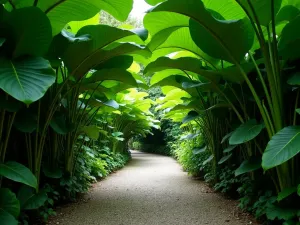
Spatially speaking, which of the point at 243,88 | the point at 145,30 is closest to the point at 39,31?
the point at 145,30

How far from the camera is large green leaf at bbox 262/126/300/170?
1.89 m

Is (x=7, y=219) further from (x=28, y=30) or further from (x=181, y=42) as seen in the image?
(x=181, y=42)

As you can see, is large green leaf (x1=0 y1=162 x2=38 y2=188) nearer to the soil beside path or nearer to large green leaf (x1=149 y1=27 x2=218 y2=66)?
the soil beside path

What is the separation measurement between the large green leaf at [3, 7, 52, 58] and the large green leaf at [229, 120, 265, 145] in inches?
68.3

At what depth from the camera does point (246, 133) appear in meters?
2.50

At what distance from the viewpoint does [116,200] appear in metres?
3.78

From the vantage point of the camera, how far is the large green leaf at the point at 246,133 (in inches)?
95.6

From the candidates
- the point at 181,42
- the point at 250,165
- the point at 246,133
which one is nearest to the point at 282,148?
the point at 246,133

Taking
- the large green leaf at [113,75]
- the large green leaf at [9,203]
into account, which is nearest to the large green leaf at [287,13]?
the large green leaf at [113,75]

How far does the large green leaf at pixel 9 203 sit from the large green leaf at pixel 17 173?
158mm

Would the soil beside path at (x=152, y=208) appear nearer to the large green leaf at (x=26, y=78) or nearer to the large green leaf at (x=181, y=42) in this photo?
the large green leaf at (x=26, y=78)

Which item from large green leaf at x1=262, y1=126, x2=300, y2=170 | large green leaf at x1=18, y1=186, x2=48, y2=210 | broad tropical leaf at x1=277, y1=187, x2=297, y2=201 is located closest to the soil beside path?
large green leaf at x1=18, y1=186, x2=48, y2=210

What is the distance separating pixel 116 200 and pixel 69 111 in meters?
1.34

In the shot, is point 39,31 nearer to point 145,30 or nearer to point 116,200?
point 145,30
